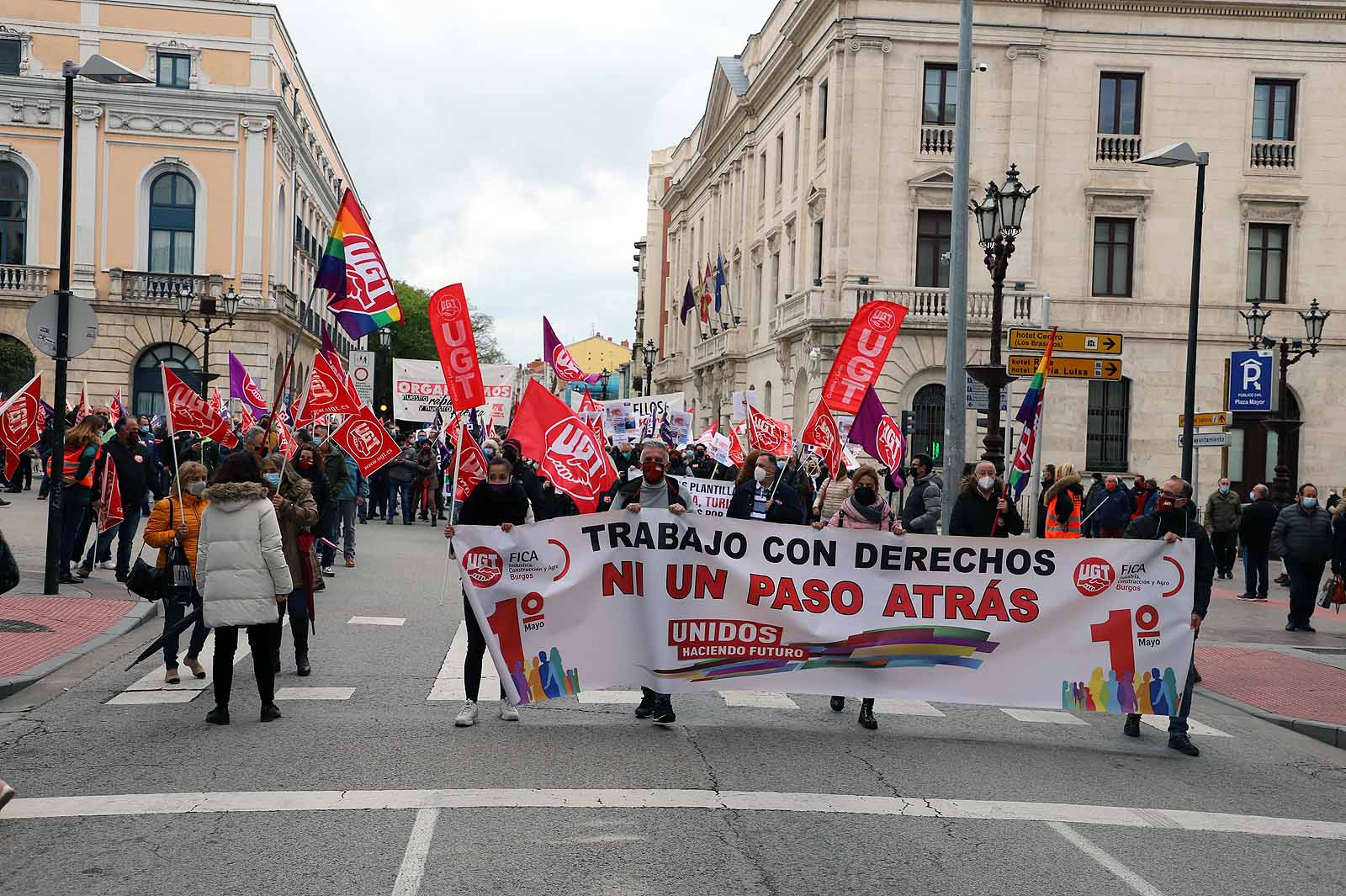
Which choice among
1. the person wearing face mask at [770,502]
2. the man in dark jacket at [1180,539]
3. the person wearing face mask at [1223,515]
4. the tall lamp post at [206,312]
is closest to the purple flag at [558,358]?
the tall lamp post at [206,312]

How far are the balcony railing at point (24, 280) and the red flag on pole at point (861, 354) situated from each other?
41387 mm

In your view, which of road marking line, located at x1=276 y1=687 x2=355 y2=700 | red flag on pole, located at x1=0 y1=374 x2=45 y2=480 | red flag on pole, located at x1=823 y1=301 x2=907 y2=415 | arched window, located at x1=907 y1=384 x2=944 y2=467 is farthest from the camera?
arched window, located at x1=907 y1=384 x2=944 y2=467

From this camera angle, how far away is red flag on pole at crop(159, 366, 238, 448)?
14242 millimetres

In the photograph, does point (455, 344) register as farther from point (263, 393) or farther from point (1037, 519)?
point (263, 393)

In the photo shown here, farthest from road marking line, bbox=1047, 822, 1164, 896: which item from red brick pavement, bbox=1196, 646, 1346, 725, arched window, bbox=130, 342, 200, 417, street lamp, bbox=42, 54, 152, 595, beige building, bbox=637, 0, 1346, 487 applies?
arched window, bbox=130, 342, 200, 417

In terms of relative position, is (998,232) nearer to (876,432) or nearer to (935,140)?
(876,432)

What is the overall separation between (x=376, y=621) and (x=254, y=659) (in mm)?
4892

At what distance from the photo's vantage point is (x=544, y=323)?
76.8 feet

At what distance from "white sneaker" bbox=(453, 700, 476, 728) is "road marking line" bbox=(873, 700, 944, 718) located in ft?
9.62

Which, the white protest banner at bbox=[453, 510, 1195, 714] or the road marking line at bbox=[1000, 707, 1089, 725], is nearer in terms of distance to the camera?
the white protest banner at bbox=[453, 510, 1195, 714]

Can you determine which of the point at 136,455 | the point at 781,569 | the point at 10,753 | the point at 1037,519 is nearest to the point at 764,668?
the point at 781,569

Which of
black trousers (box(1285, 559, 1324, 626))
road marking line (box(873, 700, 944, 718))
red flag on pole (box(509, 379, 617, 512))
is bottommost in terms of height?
road marking line (box(873, 700, 944, 718))

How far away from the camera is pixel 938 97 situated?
37.0 m

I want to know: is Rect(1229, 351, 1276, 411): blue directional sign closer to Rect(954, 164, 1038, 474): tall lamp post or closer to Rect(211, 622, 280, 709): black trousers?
Rect(954, 164, 1038, 474): tall lamp post
